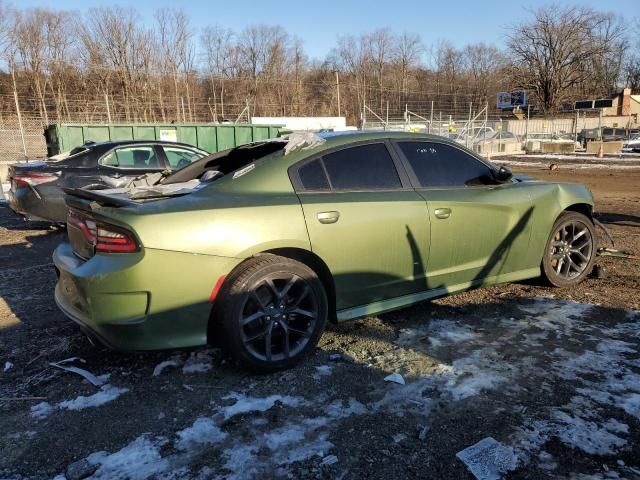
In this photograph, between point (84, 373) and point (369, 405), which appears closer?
point (369, 405)

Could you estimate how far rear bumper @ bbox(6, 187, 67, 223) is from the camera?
24.7ft

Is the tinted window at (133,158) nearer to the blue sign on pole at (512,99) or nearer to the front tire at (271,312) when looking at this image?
the front tire at (271,312)

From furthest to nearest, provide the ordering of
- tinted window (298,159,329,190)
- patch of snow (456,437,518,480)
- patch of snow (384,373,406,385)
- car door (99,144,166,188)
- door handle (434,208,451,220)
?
car door (99,144,166,188) → door handle (434,208,451,220) → tinted window (298,159,329,190) → patch of snow (384,373,406,385) → patch of snow (456,437,518,480)

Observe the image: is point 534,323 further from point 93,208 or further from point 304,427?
point 93,208

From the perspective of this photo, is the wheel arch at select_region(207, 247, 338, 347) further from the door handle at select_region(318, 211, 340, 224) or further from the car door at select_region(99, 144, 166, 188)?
the car door at select_region(99, 144, 166, 188)

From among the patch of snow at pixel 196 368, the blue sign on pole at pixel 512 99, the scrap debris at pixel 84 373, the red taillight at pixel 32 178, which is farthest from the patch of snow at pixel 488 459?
the blue sign on pole at pixel 512 99

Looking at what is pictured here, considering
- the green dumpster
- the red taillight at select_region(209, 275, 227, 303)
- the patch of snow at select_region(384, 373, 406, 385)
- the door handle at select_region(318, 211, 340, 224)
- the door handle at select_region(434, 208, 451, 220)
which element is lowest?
the patch of snow at select_region(384, 373, 406, 385)

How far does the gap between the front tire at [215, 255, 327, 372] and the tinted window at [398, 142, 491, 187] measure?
1364 mm

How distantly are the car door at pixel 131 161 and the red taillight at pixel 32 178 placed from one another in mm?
703

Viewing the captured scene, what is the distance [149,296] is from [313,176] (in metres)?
1.37

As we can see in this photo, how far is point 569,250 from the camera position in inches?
195

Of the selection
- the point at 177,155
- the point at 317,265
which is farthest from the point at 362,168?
the point at 177,155

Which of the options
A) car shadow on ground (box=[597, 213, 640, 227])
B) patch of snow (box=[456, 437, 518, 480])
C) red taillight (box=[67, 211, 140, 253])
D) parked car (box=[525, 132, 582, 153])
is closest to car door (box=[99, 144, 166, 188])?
red taillight (box=[67, 211, 140, 253])

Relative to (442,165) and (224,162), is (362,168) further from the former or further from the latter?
(224,162)
